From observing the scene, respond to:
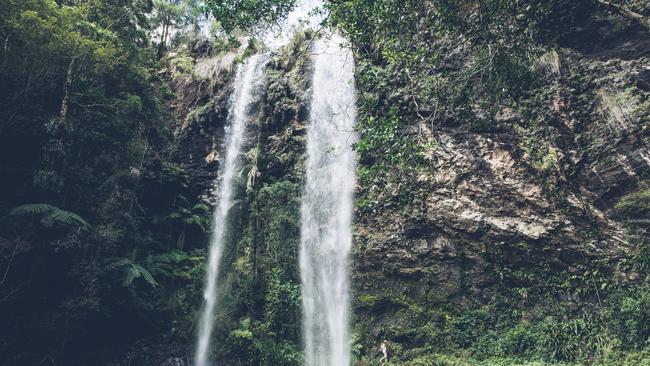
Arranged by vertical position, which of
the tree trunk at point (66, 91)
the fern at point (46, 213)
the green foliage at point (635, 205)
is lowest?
the fern at point (46, 213)

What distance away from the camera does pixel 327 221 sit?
13438 millimetres

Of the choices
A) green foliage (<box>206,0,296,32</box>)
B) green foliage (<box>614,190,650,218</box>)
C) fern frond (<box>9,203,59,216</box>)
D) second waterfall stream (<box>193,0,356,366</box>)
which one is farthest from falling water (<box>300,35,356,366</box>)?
green foliage (<box>614,190,650,218</box>)

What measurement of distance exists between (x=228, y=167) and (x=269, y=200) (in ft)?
11.8

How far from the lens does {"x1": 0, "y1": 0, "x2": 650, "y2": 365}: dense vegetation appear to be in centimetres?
786

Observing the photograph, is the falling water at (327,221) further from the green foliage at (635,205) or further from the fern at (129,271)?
the green foliage at (635,205)

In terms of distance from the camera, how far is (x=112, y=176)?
37.4 ft

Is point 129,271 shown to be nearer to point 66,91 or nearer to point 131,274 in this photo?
point 131,274

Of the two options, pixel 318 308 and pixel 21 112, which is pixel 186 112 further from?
pixel 318 308

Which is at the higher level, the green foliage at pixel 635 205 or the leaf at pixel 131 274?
the green foliage at pixel 635 205

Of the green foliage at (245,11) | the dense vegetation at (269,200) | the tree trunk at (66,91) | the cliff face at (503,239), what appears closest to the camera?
the green foliage at (245,11)

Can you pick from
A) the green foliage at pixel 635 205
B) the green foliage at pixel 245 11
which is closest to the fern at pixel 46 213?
the green foliage at pixel 245 11

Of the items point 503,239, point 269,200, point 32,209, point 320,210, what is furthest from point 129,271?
point 503,239

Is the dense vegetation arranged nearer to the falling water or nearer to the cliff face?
the cliff face

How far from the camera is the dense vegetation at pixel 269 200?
7855 millimetres
